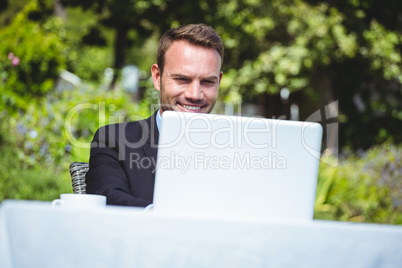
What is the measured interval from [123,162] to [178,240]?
48.0 inches

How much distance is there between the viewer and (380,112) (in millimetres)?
12523

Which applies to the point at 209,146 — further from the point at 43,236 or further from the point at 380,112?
the point at 380,112

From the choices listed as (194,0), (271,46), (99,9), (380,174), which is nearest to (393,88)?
(271,46)

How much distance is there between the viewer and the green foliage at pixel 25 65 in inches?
261

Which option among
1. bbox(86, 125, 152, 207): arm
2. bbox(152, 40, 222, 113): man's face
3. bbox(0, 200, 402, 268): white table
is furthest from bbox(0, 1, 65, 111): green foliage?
bbox(0, 200, 402, 268): white table

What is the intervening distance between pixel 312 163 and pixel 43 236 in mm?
803

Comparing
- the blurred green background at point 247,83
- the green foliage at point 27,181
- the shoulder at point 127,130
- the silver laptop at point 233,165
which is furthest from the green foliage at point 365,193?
the silver laptop at point 233,165

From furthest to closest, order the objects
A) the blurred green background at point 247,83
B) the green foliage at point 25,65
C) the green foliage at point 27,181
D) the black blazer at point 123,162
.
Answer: the green foliage at point 25,65
the blurred green background at point 247,83
the green foliage at point 27,181
the black blazer at point 123,162

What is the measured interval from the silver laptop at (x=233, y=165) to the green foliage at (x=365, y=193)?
4.99 metres

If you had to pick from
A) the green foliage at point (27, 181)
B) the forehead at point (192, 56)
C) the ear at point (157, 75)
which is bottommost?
the green foliage at point (27, 181)

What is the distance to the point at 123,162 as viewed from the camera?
84.4 inches

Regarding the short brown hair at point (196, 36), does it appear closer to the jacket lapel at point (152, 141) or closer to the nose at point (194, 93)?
the nose at point (194, 93)

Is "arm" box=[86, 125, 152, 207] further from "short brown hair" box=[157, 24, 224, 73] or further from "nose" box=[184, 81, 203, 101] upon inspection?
"short brown hair" box=[157, 24, 224, 73]

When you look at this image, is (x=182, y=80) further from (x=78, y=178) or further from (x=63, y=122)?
(x=63, y=122)
